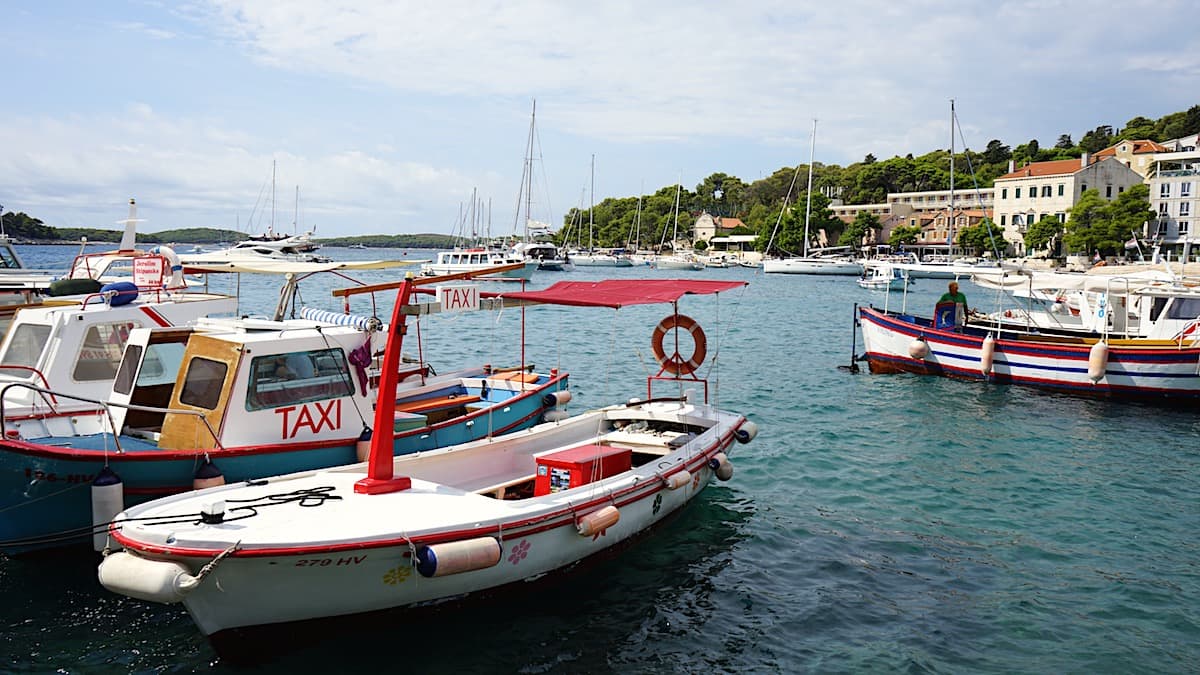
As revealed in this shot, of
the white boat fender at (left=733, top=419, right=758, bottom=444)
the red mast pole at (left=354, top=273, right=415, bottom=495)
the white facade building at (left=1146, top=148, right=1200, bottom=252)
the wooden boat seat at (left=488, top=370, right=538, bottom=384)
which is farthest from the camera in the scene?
the white facade building at (left=1146, top=148, right=1200, bottom=252)

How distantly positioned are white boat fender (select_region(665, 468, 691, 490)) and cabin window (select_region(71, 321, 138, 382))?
7881 mm

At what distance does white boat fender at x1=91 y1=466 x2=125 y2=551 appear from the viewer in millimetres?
9672

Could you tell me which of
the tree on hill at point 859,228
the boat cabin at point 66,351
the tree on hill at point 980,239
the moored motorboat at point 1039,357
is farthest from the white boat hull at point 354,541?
the tree on hill at point 859,228

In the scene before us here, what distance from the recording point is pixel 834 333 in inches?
1588

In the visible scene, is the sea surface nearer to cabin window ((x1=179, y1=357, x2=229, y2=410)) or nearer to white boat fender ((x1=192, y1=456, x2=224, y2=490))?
white boat fender ((x1=192, y1=456, x2=224, y2=490))

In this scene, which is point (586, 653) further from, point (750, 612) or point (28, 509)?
point (28, 509)

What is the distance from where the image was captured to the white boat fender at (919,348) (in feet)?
84.3

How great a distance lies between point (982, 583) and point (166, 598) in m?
9.31

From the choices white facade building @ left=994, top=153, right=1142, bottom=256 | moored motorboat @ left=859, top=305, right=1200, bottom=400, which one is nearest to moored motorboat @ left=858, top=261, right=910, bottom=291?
white facade building @ left=994, top=153, right=1142, bottom=256

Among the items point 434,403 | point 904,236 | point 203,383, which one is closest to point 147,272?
point 434,403

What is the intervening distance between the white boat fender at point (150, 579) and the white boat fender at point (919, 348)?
2217 centimetres

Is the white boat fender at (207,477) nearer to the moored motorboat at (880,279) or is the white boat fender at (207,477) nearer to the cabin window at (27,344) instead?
the cabin window at (27,344)

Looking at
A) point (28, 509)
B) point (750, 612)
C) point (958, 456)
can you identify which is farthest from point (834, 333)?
point (28, 509)

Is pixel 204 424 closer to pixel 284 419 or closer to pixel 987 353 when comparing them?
pixel 284 419
